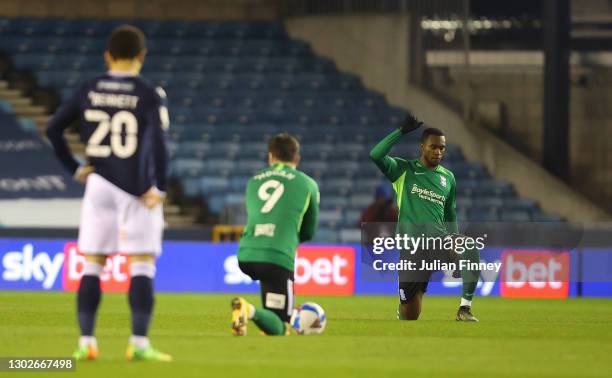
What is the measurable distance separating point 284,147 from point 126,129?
8.82 feet

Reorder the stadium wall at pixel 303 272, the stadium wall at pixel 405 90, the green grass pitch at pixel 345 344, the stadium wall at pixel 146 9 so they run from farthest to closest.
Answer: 1. the stadium wall at pixel 146 9
2. the stadium wall at pixel 405 90
3. the stadium wall at pixel 303 272
4. the green grass pitch at pixel 345 344

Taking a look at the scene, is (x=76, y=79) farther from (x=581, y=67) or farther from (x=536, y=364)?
(x=536, y=364)

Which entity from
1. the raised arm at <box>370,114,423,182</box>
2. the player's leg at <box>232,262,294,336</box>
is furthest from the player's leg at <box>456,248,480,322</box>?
the player's leg at <box>232,262,294,336</box>

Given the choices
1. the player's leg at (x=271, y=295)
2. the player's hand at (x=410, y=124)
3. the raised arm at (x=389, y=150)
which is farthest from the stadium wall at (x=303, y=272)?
the player's leg at (x=271, y=295)

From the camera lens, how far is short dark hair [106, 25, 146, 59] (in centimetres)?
935

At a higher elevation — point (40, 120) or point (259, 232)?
point (40, 120)

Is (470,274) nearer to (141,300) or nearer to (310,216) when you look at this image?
(310,216)

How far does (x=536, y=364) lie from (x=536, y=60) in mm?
23604

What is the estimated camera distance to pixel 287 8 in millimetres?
34312

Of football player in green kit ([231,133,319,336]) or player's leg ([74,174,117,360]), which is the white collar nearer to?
player's leg ([74,174,117,360])

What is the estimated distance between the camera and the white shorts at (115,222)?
9.35 meters

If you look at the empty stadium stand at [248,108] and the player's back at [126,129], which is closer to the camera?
the player's back at [126,129]

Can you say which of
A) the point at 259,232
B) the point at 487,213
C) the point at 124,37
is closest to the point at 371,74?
the point at 487,213

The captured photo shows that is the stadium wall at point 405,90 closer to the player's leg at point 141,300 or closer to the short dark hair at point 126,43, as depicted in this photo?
the player's leg at point 141,300
